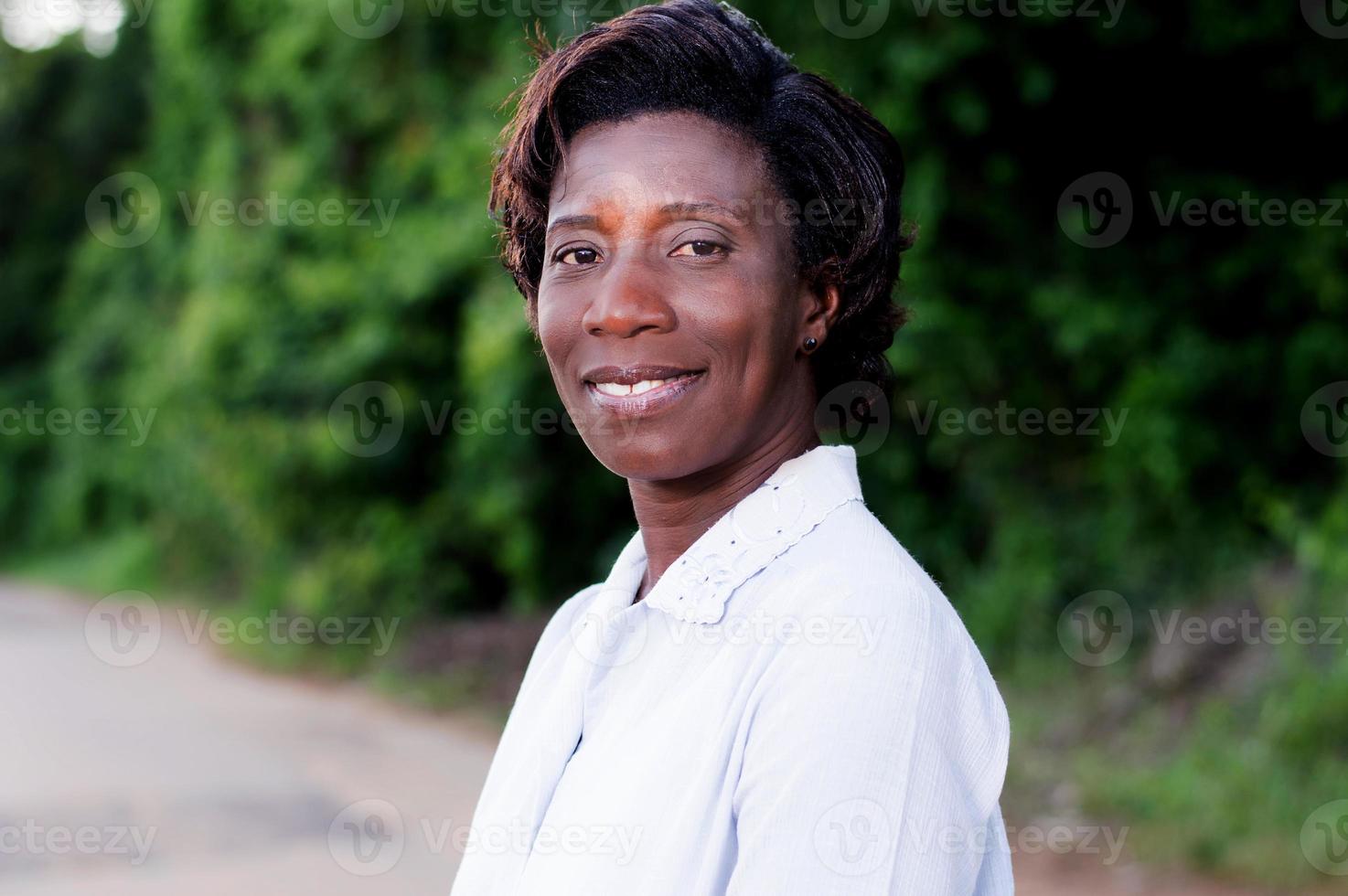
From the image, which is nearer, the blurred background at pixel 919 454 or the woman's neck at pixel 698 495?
the woman's neck at pixel 698 495

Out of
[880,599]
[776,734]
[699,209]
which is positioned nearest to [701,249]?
[699,209]

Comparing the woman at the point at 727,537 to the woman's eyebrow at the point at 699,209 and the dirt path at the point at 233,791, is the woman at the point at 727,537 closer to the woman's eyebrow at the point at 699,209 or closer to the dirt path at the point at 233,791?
the woman's eyebrow at the point at 699,209

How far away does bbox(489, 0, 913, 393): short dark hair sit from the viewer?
150cm

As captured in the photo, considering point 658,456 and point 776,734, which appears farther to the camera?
point 658,456

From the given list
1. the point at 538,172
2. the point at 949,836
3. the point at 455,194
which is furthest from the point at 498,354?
the point at 949,836

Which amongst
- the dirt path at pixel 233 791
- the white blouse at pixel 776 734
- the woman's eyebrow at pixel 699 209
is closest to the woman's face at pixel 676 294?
the woman's eyebrow at pixel 699 209

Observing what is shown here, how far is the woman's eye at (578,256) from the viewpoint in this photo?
5.11ft

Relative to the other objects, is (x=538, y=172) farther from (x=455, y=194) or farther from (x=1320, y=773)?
(x=455, y=194)

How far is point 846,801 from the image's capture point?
1156 mm

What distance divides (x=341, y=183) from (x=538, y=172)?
31.1 ft

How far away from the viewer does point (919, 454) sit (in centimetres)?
793

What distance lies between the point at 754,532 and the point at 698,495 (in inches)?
6.4

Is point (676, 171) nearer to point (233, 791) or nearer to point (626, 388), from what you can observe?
point (626, 388)

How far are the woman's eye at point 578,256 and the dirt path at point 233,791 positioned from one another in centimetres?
404
